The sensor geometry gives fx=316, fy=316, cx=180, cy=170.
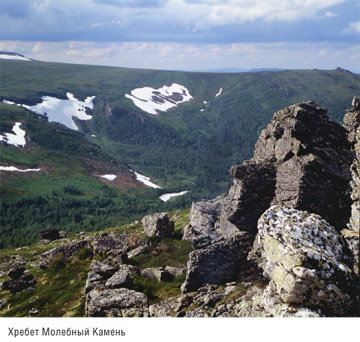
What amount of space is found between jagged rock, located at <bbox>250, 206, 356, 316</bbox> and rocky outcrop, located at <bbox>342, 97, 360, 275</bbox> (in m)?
0.86

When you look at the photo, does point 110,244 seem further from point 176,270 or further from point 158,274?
point 158,274

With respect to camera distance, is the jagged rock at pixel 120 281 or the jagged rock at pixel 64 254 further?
the jagged rock at pixel 64 254

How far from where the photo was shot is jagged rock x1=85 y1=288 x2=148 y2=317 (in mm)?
23609

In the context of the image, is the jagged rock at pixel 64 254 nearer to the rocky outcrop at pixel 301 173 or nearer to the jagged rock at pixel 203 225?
the jagged rock at pixel 203 225

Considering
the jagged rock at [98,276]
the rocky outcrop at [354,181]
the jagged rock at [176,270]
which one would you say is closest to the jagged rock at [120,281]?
the jagged rock at [98,276]

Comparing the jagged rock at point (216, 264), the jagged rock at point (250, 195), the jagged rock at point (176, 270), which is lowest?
the jagged rock at point (176, 270)

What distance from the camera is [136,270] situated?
3366 centimetres

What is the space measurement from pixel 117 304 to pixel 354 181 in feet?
67.1

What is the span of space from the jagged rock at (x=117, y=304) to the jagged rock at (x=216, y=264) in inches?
164

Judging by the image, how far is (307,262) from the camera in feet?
50.0

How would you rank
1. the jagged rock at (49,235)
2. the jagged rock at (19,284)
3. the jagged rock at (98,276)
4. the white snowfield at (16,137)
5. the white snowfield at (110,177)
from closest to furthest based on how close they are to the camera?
1. the jagged rock at (98,276)
2. the jagged rock at (19,284)
3. the jagged rock at (49,235)
4. the white snowfield at (16,137)
5. the white snowfield at (110,177)

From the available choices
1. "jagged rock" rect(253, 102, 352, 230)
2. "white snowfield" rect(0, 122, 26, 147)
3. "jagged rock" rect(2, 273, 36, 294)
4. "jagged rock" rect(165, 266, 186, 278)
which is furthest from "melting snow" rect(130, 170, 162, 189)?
"jagged rock" rect(253, 102, 352, 230)

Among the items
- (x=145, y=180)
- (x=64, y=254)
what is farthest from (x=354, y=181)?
(x=145, y=180)

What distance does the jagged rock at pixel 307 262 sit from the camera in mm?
14688
